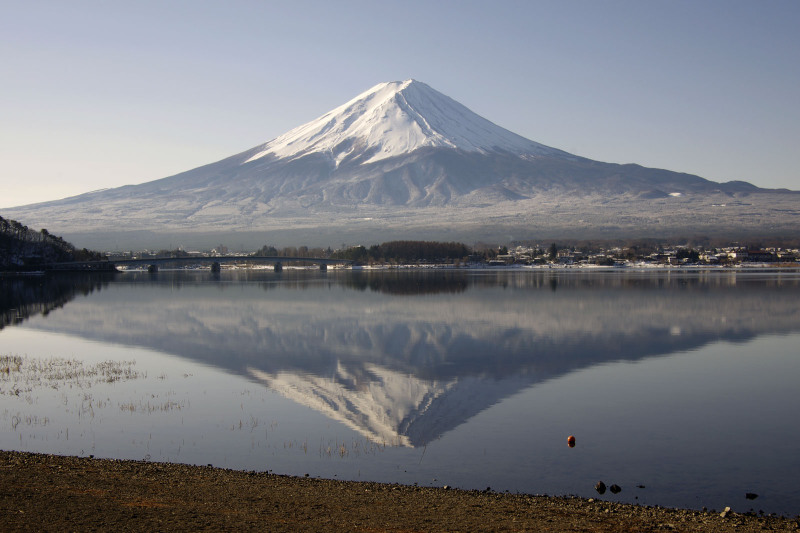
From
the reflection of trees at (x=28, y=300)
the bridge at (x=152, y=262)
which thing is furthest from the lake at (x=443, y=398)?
the bridge at (x=152, y=262)

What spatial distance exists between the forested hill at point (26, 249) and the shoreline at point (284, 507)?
3579 inches

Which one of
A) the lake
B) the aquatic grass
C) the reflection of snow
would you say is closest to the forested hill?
the lake

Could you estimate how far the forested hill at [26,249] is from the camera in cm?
9362

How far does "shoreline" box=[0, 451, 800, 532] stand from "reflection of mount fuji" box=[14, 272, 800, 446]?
11.8ft

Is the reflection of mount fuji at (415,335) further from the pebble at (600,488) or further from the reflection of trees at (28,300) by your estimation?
the pebble at (600,488)

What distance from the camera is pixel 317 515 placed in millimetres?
9258

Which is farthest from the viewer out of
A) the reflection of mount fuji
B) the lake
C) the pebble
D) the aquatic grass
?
the aquatic grass

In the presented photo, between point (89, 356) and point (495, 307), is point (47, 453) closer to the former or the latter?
point (89, 356)

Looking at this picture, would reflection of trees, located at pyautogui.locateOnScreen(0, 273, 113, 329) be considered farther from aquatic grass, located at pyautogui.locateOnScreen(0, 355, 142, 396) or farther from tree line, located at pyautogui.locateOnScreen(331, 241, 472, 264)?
tree line, located at pyautogui.locateOnScreen(331, 241, 472, 264)

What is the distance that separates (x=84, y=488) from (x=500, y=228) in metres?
183

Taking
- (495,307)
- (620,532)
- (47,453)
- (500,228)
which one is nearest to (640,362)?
(620,532)

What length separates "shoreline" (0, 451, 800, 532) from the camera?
884 centimetres

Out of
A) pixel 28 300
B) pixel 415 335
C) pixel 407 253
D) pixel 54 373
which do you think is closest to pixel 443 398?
pixel 54 373

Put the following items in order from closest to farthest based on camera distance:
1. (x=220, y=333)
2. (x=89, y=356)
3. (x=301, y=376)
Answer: (x=301, y=376) → (x=89, y=356) → (x=220, y=333)
